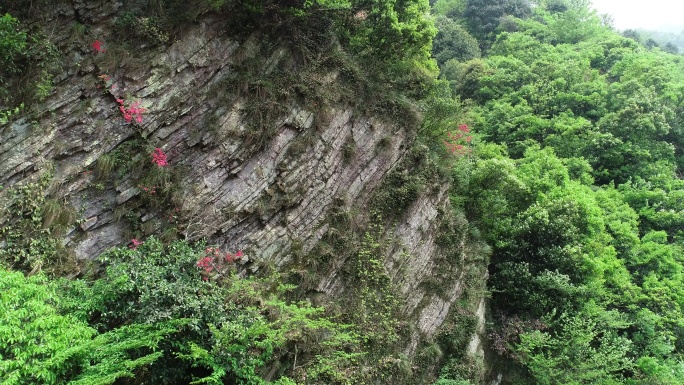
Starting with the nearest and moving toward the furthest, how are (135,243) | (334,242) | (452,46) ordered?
(135,243) → (334,242) → (452,46)

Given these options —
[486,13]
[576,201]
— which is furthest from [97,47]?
[486,13]

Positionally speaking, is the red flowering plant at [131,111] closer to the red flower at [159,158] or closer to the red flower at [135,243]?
the red flower at [159,158]

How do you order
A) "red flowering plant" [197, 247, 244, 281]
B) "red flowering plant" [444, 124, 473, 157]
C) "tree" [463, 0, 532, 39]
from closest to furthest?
1. "red flowering plant" [197, 247, 244, 281]
2. "red flowering plant" [444, 124, 473, 157]
3. "tree" [463, 0, 532, 39]

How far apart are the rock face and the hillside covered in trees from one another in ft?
0.24

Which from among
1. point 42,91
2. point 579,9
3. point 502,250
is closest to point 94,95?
point 42,91

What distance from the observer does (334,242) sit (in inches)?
430

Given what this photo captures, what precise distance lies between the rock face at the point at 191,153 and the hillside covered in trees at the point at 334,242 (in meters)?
0.07

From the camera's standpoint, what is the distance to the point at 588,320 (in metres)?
16.4

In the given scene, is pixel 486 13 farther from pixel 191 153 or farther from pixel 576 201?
pixel 191 153

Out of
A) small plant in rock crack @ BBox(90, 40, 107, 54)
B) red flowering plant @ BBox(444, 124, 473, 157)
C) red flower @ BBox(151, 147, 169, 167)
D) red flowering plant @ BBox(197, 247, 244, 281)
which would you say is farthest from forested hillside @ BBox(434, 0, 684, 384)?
small plant in rock crack @ BBox(90, 40, 107, 54)

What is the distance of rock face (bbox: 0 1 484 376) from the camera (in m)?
8.18

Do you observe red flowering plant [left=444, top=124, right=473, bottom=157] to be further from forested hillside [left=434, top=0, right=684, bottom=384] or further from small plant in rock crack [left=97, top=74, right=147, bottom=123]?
small plant in rock crack [left=97, top=74, right=147, bottom=123]

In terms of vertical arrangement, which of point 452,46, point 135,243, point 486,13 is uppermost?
point 135,243

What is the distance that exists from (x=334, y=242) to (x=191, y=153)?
14.5 ft
